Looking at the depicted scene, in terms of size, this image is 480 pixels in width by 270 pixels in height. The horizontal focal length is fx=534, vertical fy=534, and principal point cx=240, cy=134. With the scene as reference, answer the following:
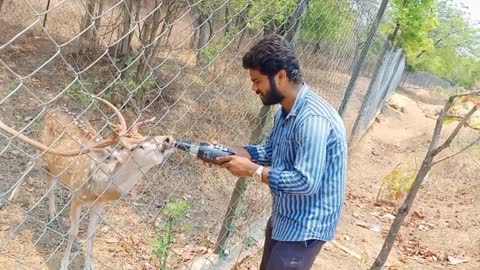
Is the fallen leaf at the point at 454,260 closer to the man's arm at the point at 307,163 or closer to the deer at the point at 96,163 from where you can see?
the deer at the point at 96,163

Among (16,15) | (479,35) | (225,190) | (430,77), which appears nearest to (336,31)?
(225,190)

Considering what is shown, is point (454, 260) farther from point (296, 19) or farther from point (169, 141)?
point (169, 141)

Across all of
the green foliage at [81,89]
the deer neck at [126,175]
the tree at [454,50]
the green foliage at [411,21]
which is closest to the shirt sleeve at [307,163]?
the deer neck at [126,175]

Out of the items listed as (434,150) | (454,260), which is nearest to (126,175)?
(434,150)

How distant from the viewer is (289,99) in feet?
7.68

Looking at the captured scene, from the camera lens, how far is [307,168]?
2.17 m

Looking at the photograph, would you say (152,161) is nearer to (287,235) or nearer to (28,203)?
(287,235)

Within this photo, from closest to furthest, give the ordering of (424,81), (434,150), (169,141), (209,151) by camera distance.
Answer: (209,151) → (169,141) → (434,150) → (424,81)

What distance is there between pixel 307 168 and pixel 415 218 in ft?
18.7

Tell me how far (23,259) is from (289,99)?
8.53 feet

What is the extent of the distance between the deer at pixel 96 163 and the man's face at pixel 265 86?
758 millimetres

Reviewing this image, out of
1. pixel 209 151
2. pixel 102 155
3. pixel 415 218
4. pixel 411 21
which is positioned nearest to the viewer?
pixel 209 151

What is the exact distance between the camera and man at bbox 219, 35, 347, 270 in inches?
86.7

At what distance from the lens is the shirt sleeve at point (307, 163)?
217cm
